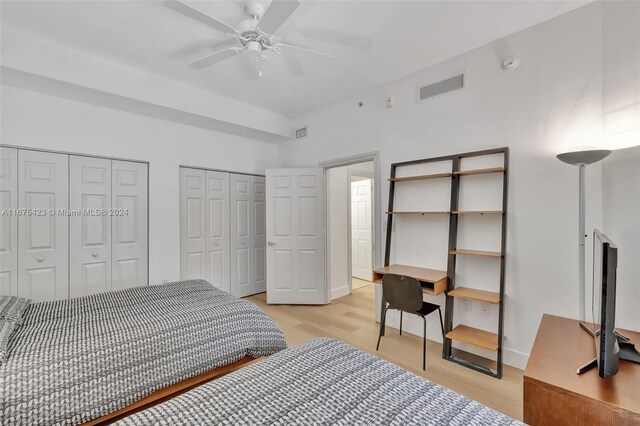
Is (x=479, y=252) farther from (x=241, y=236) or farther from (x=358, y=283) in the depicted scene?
(x=241, y=236)

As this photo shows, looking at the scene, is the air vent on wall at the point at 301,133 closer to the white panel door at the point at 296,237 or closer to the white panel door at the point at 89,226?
the white panel door at the point at 296,237

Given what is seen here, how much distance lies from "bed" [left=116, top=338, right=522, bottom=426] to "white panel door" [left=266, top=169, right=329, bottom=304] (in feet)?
9.29

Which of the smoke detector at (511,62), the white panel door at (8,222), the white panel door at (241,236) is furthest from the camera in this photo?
the white panel door at (241,236)

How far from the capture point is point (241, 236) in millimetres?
4375

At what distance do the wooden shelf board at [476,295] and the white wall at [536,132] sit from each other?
0.18m

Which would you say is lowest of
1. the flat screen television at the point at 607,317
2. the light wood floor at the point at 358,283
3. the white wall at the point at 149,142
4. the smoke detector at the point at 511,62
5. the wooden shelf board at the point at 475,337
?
the light wood floor at the point at 358,283

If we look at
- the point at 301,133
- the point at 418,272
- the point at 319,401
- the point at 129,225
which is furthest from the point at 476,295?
the point at 129,225

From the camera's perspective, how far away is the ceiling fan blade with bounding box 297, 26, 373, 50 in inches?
93.3

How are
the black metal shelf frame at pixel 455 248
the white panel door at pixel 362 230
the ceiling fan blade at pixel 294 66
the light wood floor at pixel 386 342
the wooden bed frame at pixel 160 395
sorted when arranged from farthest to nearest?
the white panel door at pixel 362 230
the ceiling fan blade at pixel 294 66
the black metal shelf frame at pixel 455 248
the light wood floor at pixel 386 342
the wooden bed frame at pixel 160 395

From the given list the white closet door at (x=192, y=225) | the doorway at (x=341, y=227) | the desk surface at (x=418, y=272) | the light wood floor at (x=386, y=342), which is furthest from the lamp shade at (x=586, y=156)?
the white closet door at (x=192, y=225)

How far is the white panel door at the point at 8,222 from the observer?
104 inches

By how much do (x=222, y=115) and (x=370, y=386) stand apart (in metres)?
3.52

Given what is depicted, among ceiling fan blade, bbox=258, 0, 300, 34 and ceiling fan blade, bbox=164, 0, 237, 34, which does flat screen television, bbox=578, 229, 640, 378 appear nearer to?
ceiling fan blade, bbox=258, 0, 300, 34

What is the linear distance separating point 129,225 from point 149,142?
1040mm
